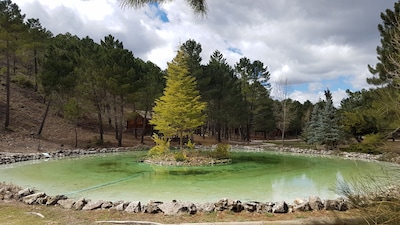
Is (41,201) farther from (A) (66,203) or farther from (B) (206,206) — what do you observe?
(B) (206,206)

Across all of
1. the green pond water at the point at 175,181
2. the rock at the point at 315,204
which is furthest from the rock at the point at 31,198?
the rock at the point at 315,204

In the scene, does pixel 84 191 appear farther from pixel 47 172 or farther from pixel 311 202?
pixel 311 202

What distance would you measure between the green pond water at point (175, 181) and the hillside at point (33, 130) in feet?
23.4

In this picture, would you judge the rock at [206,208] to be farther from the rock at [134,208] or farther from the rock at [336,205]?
the rock at [336,205]

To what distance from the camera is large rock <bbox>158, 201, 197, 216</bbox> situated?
21.6 feet

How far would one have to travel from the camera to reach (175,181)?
1252 centimetres

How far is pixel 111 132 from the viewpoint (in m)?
35.1

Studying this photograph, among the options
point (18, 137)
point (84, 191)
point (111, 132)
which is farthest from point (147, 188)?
point (111, 132)

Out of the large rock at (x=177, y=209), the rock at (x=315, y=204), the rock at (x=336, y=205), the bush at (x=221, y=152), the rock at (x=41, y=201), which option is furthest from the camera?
the bush at (x=221, y=152)

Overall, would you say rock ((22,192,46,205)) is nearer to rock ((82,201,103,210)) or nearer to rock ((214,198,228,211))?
rock ((82,201,103,210))

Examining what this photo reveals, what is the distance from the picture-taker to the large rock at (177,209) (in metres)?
6.60

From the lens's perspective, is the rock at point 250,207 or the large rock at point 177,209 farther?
the rock at point 250,207

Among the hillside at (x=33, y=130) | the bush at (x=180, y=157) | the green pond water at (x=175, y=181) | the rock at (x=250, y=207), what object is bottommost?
the green pond water at (x=175, y=181)

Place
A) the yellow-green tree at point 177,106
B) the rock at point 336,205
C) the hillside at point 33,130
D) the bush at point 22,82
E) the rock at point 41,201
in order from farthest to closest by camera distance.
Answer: the bush at point 22,82
the hillside at point 33,130
the yellow-green tree at point 177,106
the rock at point 41,201
the rock at point 336,205
